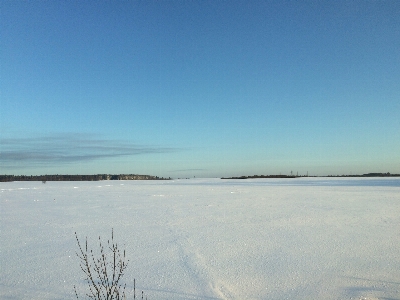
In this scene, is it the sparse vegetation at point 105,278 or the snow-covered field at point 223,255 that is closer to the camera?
the sparse vegetation at point 105,278

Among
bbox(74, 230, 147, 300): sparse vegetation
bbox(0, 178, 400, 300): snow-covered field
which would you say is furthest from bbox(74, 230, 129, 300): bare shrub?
bbox(0, 178, 400, 300): snow-covered field

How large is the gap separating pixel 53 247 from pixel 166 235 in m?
1.61

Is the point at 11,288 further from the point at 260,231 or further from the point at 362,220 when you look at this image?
the point at 362,220

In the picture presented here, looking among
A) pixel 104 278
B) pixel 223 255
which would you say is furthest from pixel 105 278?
pixel 104 278

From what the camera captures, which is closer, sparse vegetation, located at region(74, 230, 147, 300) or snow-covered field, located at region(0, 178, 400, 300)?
sparse vegetation, located at region(74, 230, 147, 300)

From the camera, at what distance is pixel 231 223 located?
6043 mm

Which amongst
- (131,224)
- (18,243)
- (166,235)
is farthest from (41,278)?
(131,224)

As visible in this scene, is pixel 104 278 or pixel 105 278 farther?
pixel 105 278

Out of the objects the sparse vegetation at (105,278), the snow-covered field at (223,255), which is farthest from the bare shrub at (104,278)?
the snow-covered field at (223,255)

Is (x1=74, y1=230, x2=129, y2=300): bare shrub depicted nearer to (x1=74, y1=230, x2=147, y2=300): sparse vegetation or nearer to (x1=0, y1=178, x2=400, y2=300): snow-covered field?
(x1=74, y1=230, x2=147, y2=300): sparse vegetation

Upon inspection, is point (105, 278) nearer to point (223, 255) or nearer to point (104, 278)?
point (223, 255)

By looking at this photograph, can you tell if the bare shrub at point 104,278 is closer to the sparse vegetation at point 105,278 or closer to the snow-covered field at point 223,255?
the sparse vegetation at point 105,278

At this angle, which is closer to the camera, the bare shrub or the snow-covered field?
the bare shrub

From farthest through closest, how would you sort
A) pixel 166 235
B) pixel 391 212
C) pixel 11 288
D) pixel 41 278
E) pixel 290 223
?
pixel 391 212
pixel 290 223
pixel 166 235
pixel 41 278
pixel 11 288
